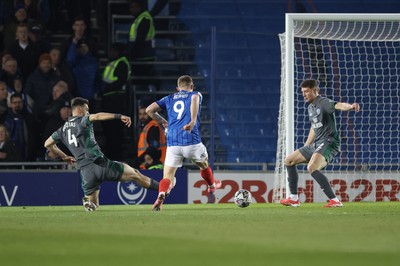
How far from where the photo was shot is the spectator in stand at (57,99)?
18.4 meters

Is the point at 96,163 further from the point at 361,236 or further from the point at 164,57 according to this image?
the point at 164,57

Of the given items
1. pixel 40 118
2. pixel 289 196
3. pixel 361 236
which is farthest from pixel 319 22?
pixel 361 236

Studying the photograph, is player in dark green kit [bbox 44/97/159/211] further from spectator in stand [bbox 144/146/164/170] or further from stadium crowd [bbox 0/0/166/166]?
stadium crowd [bbox 0/0/166/166]

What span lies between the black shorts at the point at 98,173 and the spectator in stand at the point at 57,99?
499 centimetres

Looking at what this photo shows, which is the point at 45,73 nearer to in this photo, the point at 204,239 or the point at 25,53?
the point at 25,53

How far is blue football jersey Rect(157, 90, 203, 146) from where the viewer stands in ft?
43.2

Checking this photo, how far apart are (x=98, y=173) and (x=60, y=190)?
3.97 m

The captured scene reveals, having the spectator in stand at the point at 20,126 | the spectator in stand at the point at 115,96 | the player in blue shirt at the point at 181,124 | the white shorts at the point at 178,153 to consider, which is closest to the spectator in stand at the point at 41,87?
the spectator in stand at the point at 20,126

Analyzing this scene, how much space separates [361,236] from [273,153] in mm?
12672

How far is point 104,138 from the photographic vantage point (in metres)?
19.7

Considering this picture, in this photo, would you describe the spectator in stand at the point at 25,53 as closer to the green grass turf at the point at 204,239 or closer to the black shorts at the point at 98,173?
the black shorts at the point at 98,173

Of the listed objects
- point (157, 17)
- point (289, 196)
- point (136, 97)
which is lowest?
point (289, 196)

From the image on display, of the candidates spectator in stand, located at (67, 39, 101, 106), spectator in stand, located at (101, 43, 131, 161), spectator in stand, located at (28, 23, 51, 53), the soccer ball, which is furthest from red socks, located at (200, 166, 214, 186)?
spectator in stand, located at (28, 23, 51, 53)

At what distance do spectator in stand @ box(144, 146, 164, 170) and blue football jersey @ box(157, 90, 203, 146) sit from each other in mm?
4414
